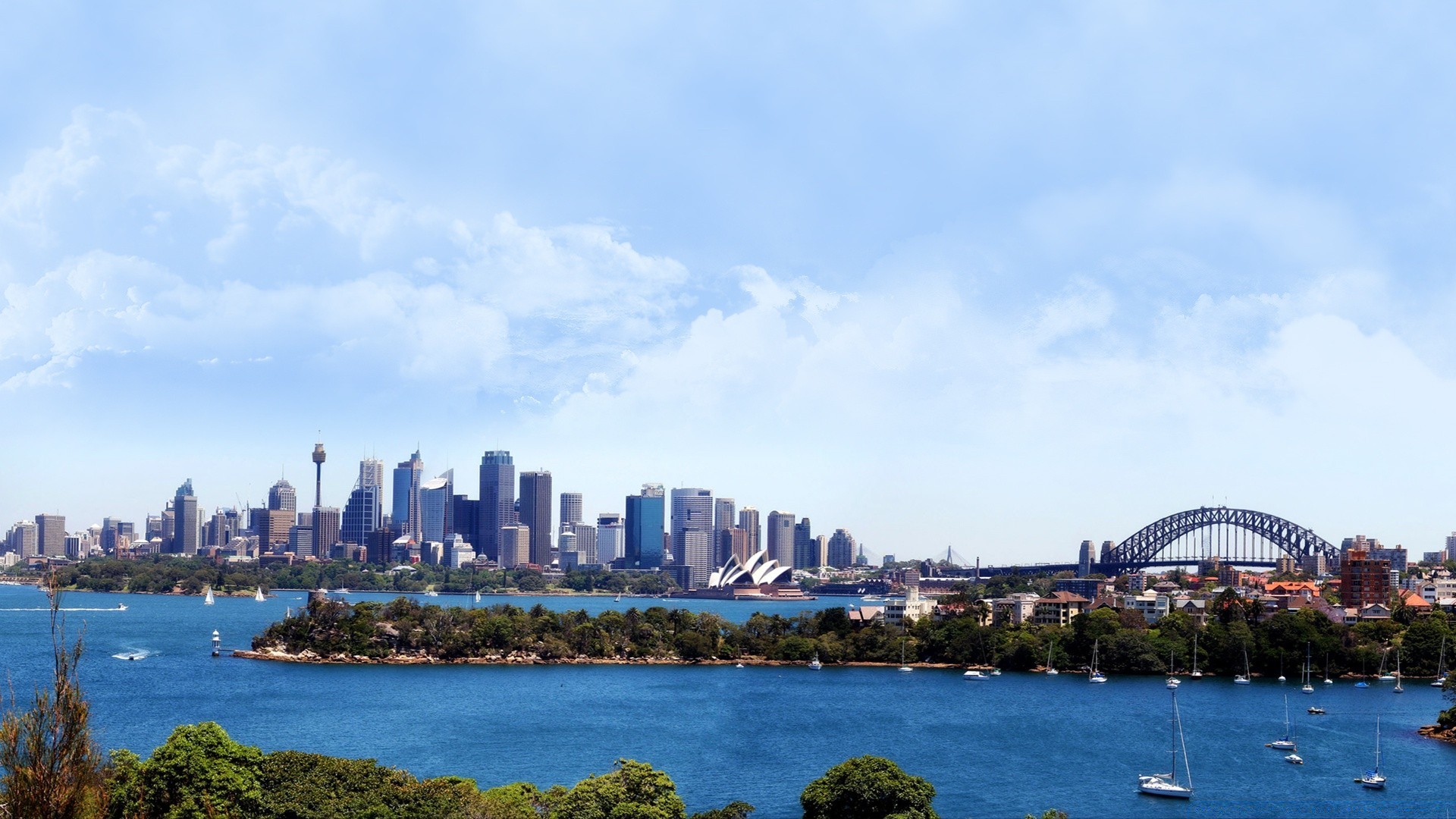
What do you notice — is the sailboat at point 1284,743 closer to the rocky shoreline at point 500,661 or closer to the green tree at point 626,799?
the rocky shoreline at point 500,661

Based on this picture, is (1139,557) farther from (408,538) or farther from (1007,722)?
(408,538)

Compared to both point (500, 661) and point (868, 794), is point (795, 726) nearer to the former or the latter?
point (868, 794)

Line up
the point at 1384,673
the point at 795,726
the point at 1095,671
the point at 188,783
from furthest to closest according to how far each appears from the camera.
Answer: the point at 1095,671
the point at 1384,673
the point at 795,726
the point at 188,783

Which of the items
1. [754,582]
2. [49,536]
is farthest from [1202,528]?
[49,536]

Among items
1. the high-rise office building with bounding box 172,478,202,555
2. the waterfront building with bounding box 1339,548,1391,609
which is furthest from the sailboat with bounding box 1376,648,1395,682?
the high-rise office building with bounding box 172,478,202,555

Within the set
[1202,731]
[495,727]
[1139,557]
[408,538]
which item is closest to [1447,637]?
[1202,731]

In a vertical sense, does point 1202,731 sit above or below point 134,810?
below

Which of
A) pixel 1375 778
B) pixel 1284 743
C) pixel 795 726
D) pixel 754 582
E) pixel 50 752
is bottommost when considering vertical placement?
pixel 754 582
